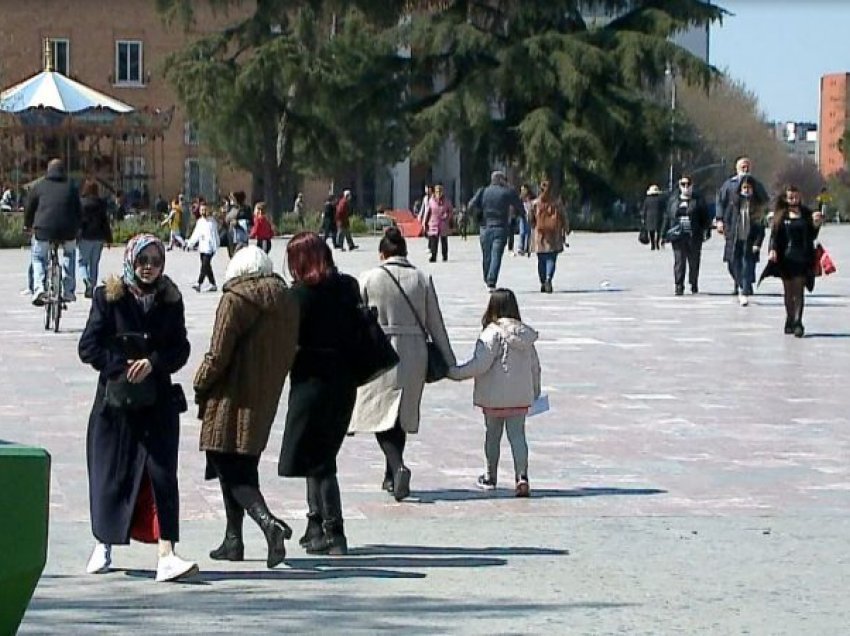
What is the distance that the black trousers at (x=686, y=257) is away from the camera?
27.7 m

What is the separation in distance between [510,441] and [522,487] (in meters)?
0.28

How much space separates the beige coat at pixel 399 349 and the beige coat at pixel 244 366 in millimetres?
1810

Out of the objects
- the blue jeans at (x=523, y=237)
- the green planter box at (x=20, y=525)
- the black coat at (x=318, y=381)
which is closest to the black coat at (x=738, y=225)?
the blue jeans at (x=523, y=237)

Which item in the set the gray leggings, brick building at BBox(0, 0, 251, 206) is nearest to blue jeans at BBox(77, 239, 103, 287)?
the gray leggings

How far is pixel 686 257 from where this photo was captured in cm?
2802

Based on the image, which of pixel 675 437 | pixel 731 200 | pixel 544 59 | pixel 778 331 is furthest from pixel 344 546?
pixel 544 59

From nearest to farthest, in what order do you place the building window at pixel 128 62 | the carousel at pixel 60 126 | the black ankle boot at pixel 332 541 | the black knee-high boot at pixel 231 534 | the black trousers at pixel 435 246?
the black knee-high boot at pixel 231 534 → the black ankle boot at pixel 332 541 → the black trousers at pixel 435 246 → the carousel at pixel 60 126 → the building window at pixel 128 62

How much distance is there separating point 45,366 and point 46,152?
3780 cm

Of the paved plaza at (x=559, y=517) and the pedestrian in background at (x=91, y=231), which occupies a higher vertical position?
the pedestrian in background at (x=91, y=231)

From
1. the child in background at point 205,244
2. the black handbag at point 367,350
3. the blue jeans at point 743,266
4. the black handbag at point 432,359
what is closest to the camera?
the black handbag at point 367,350

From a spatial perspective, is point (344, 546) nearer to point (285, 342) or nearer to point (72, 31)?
point (285, 342)

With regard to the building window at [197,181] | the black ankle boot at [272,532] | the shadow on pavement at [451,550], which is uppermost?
the building window at [197,181]

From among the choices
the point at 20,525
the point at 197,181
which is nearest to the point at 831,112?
the point at 197,181

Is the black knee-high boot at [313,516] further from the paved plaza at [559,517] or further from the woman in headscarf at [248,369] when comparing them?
the woman in headscarf at [248,369]
